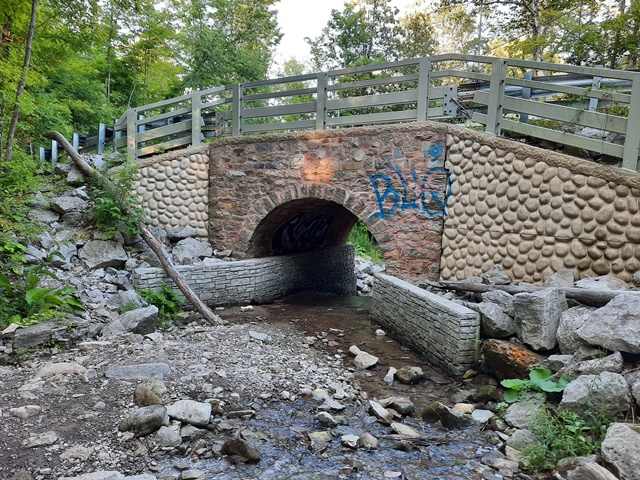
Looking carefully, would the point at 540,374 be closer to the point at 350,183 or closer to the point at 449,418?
the point at 449,418

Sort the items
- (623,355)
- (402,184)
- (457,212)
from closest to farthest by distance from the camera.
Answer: (623,355), (457,212), (402,184)

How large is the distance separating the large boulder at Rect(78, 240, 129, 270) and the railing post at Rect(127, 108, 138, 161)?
2.49 metres

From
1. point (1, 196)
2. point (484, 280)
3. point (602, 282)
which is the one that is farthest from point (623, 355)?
point (1, 196)

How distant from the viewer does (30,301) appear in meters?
5.08

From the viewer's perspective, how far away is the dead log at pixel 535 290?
406cm

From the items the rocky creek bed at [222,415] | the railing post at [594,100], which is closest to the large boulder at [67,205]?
the rocky creek bed at [222,415]

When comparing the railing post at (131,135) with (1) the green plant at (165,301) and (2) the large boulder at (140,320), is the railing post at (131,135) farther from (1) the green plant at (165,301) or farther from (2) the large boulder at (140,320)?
(2) the large boulder at (140,320)

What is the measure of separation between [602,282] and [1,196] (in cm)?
838

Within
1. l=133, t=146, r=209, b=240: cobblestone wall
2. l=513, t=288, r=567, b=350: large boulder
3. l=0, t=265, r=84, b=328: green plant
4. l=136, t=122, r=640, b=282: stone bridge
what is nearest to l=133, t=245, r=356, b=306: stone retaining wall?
l=136, t=122, r=640, b=282: stone bridge

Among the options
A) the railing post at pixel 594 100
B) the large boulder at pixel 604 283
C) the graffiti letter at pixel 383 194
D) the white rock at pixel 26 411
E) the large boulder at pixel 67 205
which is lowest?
the white rock at pixel 26 411

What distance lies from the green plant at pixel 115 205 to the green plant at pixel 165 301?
1323mm

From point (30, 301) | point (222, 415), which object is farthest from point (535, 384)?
point (30, 301)

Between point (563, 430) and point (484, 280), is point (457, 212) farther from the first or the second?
point (563, 430)

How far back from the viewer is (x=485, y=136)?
6.46 metres
